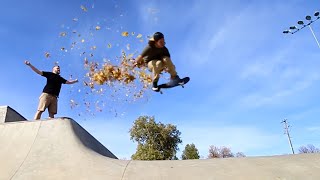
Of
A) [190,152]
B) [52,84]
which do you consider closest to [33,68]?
[52,84]

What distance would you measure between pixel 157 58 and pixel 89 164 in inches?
108

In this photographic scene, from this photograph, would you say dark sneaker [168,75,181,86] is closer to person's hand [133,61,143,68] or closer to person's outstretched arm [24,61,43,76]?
person's hand [133,61,143,68]

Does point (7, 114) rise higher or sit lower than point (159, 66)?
lower

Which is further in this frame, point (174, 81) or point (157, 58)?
point (174, 81)

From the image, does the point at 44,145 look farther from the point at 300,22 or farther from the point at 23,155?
the point at 300,22

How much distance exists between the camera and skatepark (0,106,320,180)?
572 centimetres

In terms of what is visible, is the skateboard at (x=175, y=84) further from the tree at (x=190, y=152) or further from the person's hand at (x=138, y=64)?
the tree at (x=190, y=152)

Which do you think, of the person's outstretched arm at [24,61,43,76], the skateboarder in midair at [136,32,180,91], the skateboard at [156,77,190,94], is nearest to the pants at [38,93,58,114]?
the person's outstretched arm at [24,61,43,76]

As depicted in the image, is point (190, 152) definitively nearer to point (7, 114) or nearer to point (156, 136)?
point (156, 136)

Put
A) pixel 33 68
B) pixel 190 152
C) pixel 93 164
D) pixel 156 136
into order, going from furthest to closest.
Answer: pixel 190 152 → pixel 156 136 → pixel 33 68 → pixel 93 164

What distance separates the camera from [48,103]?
8.82 m

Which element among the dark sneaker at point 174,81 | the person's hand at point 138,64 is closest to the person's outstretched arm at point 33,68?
the person's hand at point 138,64

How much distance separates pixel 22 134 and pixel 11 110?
87.2 inches

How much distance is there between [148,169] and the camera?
600cm
